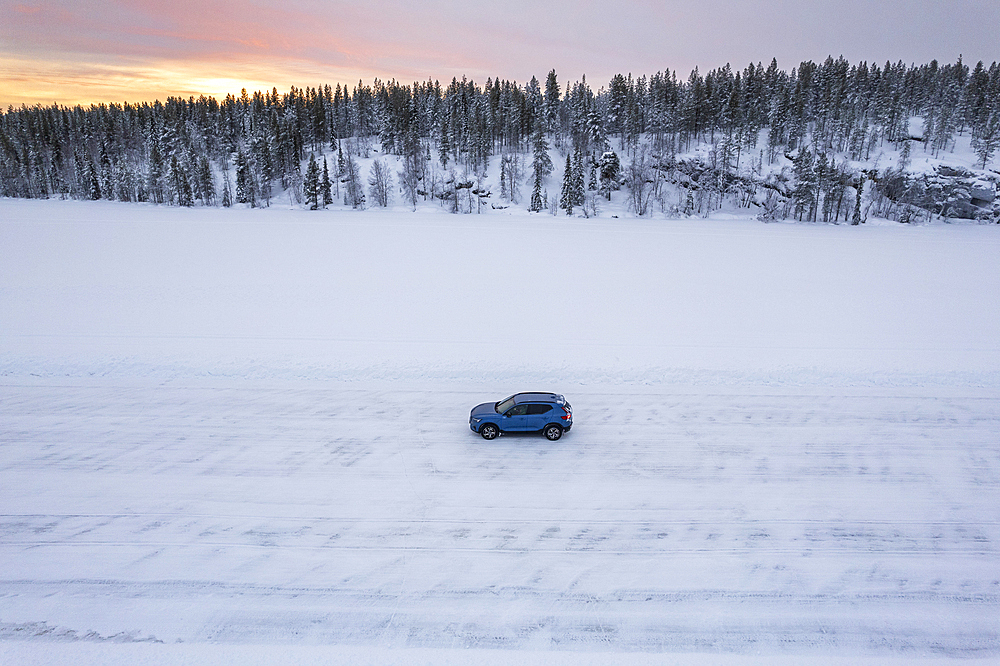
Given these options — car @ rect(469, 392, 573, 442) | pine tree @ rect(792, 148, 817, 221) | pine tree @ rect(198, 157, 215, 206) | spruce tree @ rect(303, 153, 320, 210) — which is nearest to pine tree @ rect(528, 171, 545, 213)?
spruce tree @ rect(303, 153, 320, 210)

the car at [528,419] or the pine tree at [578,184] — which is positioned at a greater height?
the pine tree at [578,184]

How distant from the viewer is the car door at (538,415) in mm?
14734

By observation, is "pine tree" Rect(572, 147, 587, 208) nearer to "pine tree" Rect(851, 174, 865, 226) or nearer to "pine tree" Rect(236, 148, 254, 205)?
"pine tree" Rect(851, 174, 865, 226)

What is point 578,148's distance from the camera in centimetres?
10262

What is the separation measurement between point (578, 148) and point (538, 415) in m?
98.0

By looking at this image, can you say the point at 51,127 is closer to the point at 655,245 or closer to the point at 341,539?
the point at 655,245

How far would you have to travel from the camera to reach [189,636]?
9047 millimetres

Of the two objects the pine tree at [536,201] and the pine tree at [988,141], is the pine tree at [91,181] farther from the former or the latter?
the pine tree at [988,141]

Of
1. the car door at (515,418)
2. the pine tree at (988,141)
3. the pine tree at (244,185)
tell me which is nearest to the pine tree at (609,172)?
the pine tree at (988,141)

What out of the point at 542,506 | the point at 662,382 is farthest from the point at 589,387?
the point at 542,506

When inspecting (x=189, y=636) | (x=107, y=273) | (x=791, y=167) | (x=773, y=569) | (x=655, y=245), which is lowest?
(x=189, y=636)

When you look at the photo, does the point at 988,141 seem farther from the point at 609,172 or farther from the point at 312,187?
the point at 312,187

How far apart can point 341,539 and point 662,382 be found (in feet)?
41.4

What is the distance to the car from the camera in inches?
580
